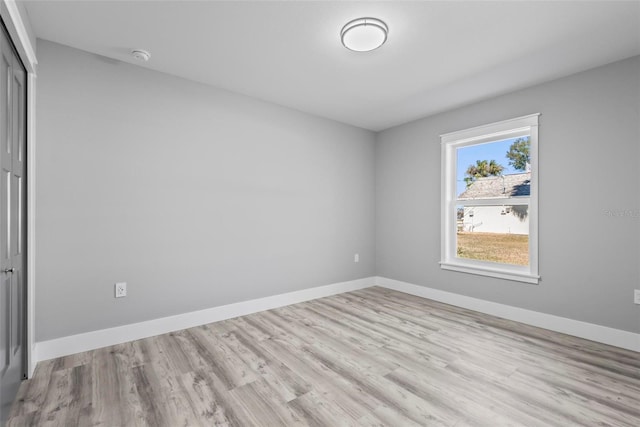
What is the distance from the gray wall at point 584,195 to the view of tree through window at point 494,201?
27 cm

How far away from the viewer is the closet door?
163cm

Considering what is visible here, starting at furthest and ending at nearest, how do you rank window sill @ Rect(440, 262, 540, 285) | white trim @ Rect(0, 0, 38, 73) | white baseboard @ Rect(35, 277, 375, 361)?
window sill @ Rect(440, 262, 540, 285), white baseboard @ Rect(35, 277, 375, 361), white trim @ Rect(0, 0, 38, 73)

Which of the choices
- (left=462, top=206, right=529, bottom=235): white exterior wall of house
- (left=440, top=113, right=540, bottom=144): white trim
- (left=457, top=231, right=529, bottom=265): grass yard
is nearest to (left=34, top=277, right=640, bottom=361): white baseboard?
(left=457, top=231, right=529, bottom=265): grass yard

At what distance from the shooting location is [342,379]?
82.4 inches

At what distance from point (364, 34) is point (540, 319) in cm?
320

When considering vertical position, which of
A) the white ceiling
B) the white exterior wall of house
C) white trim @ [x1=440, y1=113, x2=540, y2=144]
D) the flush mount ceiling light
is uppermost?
the white ceiling

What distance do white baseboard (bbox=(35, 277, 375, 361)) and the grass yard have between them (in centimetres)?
195

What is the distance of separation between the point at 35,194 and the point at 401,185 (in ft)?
13.3

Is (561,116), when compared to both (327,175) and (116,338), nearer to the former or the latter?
(327,175)

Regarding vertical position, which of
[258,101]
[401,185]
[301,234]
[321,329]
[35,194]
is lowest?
[321,329]

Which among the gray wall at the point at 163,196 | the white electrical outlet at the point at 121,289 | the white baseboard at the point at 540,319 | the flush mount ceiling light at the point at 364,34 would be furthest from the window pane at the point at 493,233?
the white electrical outlet at the point at 121,289

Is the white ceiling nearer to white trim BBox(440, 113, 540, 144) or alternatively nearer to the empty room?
the empty room

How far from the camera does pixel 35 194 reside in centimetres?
231

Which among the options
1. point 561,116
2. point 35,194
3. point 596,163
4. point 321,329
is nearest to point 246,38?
point 35,194
